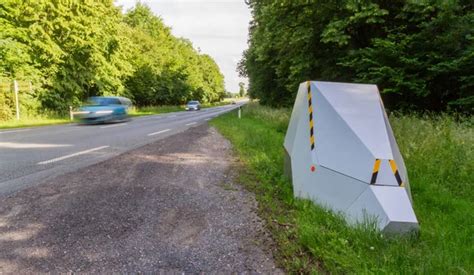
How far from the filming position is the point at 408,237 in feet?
10.5

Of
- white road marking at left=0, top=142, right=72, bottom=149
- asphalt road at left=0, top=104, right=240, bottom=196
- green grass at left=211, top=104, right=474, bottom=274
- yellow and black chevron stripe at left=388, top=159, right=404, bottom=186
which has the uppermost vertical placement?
yellow and black chevron stripe at left=388, top=159, right=404, bottom=186

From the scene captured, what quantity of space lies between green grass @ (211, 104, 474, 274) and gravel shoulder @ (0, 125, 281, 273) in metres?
0.34

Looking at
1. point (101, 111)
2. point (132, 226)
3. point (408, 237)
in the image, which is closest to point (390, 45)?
point (408, 237)

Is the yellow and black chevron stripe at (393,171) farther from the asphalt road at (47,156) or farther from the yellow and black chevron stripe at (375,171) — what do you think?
the asphalt road at (47,156)

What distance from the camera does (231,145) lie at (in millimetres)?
9969

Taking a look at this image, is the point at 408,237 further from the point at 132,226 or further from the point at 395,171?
the point at 132,226

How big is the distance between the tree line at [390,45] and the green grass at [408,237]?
425 centimetres

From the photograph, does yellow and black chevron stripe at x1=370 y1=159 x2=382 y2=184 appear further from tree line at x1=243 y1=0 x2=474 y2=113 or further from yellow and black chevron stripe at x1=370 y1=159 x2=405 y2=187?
tree line at x1=243 y1=0 x2=474 y2=113

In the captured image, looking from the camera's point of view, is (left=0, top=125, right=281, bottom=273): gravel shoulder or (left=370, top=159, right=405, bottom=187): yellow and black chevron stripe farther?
(left=370, top=159, right=405, bottom=187): yellow and black chevron stripe

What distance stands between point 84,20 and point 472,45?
85.4ft

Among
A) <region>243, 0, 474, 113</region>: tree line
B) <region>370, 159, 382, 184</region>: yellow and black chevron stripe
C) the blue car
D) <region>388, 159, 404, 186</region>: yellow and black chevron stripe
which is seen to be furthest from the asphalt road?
<region>243, 0, 474, 113</region>: tree line

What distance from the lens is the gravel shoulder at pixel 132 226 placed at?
2830 mm

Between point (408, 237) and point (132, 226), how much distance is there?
3.08 meters

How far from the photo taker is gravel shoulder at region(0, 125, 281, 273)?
283 cm
